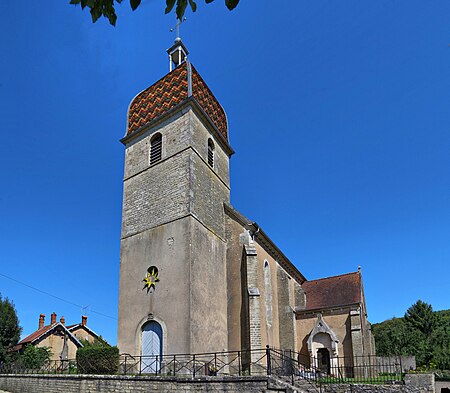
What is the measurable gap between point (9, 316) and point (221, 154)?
22384mm

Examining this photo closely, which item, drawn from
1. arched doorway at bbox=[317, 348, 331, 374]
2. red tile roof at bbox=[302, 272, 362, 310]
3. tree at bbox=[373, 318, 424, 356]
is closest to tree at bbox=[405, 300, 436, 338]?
tree at bbox=[373, 318, 424, 356]

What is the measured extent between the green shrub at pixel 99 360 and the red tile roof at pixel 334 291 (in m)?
14.1

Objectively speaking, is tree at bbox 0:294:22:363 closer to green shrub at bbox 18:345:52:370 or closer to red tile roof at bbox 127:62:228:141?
green shrub at bbox 18:345:52:370

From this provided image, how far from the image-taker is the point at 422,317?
5459cm

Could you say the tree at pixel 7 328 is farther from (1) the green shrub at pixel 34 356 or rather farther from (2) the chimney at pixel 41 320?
(2) the chimney at pixel 41 320

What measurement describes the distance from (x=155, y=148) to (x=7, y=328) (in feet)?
67.7

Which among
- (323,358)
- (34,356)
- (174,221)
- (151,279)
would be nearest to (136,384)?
(151,279)

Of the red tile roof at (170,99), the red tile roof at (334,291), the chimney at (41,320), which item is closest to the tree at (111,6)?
the red tile roof at (170,99)

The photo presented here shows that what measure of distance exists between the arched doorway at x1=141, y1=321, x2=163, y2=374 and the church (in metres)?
0.06

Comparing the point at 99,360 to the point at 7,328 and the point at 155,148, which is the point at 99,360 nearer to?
the point at 155,148

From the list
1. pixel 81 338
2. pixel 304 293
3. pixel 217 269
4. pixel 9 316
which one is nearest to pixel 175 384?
pixel 217 269

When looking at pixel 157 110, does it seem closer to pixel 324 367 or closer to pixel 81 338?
pixel 324 367

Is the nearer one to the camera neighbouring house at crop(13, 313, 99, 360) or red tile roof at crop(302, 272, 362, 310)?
red tile roof at crop(302, 272, 362, 310)

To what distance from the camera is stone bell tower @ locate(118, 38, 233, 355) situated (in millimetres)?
16844
